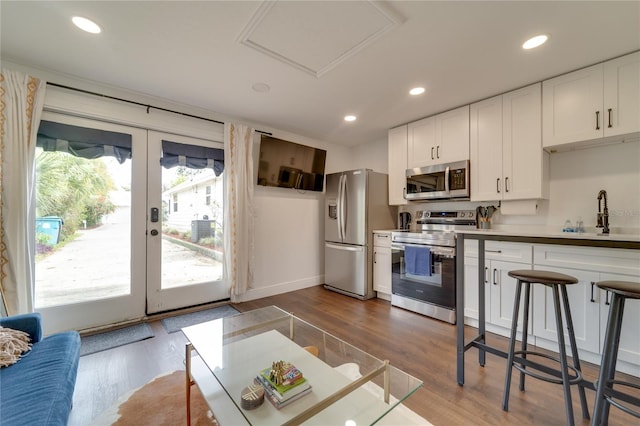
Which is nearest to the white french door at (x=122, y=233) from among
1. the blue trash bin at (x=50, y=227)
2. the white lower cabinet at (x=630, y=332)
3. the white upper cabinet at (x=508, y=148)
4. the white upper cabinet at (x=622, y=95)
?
the blue trash bin at (x=50, y=227)

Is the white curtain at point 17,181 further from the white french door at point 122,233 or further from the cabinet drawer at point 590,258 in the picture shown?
the cabinet drawer at point 590,258

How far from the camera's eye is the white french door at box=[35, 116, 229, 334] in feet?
7.84

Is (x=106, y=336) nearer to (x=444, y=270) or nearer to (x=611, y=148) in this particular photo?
(x=444, y=270)

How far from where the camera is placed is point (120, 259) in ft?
8.94

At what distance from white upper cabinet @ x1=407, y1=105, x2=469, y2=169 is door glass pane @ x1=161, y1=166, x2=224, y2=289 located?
2618 millimetres

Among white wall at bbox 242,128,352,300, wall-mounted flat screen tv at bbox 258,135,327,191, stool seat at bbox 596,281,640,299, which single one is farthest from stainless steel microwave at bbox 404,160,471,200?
stool seat at bbox 596,281,640,299

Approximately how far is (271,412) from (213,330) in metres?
0.88

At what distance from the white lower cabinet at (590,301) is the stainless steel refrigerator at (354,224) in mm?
1842

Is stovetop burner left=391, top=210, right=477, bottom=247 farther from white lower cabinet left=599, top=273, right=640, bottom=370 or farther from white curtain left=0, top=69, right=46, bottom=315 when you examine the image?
white curtain left=0, top=69, right=46, bottom=315

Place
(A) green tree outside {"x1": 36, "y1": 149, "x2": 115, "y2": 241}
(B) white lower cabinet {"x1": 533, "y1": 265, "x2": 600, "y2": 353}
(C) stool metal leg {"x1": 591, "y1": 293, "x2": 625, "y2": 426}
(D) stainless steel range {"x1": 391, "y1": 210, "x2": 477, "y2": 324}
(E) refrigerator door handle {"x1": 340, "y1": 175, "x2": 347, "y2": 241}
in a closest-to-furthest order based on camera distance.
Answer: (C) stool metal leg {"x1": 591, "y1": 293, "x2": 625, "y2": 426} < (B) white lower cabinet {"x1": 533, "y1": 265, "x2": 600, "y2": 353} < (A) green tree outside {"x1": 36, "y1": 149, "x2": 115, "y2": 241} < (D) stainless steel range {"x1": 391, "y1": 210, "x2": 477, "y2": 324} < (E) refrigerator door handle {"x1": 340, "y1": 175, "x2": 347, "y2": 241}

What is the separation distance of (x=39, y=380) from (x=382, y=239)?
327 centimetres

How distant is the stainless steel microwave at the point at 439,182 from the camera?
3020 mm

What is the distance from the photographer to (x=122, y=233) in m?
2.73

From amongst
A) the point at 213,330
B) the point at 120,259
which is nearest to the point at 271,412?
the point at 213,330
